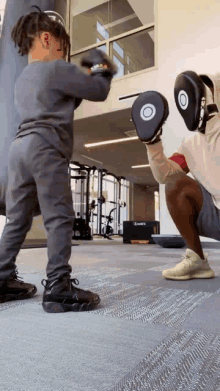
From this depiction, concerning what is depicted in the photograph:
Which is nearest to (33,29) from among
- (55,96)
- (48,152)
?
(55,96)

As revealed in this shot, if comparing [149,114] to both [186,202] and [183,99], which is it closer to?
[183,99]

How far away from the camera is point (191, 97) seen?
939 mm

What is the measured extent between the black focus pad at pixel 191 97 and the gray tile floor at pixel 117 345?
A: 0.63 metres

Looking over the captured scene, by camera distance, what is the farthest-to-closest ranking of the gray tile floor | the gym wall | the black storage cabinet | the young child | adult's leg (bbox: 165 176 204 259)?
the black storage cabinet
the gym wall
adult's leg (bbox: 165 176 204 259)
the young child
the gray tile floor

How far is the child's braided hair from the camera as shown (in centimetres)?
103

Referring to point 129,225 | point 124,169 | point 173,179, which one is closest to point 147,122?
point 173,179

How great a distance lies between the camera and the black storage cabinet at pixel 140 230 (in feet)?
15.8

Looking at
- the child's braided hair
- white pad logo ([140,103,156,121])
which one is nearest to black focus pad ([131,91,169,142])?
white pad logo ([140,103,156,121])

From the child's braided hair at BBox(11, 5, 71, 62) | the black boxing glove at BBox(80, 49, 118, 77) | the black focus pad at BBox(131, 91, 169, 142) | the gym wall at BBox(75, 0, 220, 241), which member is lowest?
the black focus pad at BBox(131, 91, 169, 142)

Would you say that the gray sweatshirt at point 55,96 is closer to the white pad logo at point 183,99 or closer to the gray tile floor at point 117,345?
the white pad logo at point 183,99

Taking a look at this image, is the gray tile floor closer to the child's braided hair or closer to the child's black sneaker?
the child's black sneaker

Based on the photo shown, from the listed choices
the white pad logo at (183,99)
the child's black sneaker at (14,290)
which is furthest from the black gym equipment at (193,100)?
the child's black sneaker at (14,290)

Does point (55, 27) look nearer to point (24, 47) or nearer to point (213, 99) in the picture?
point (24, 47)

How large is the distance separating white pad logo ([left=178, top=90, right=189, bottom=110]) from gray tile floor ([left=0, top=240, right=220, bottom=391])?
664mm
